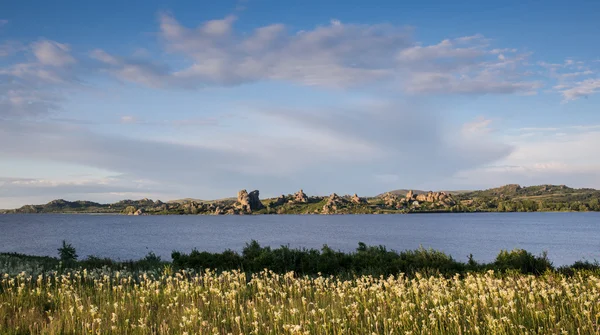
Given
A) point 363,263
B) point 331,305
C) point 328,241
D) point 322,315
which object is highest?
point 331,305

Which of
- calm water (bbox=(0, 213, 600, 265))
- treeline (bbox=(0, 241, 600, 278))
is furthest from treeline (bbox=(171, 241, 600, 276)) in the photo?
calm water (bbox=(0, 213, 600, 265))

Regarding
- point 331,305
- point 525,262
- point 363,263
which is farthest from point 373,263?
point 331,305

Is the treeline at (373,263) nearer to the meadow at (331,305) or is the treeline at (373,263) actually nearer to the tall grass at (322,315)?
the meadow at (331,305)

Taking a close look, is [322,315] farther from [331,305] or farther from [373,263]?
[373,263]

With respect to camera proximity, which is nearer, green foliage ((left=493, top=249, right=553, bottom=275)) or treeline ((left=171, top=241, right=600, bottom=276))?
treeline ((left=171, top=241, right=600, bottom=276))

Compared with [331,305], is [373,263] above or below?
below

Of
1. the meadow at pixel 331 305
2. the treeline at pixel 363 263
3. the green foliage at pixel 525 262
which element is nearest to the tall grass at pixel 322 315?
the meadow at pixel 331 305

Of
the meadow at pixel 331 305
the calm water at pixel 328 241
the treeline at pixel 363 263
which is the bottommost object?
the calm water at pixel 328 241

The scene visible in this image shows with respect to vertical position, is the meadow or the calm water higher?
the meadow

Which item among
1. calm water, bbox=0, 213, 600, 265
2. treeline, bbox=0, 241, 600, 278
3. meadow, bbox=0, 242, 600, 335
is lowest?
calm water, bbox=0, 213, 600, 265

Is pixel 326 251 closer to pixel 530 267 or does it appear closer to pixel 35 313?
pixel 530 267

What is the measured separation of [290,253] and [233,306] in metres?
10.3

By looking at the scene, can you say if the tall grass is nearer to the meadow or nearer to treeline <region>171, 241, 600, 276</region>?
the meadow

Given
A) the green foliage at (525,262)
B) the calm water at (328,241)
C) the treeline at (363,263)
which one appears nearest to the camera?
the treeline at (363,263)
